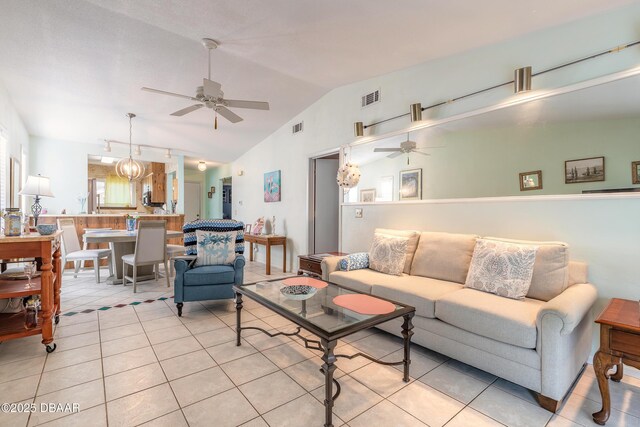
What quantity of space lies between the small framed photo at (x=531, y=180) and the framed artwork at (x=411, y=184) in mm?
1020

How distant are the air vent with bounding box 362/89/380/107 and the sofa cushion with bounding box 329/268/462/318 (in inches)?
86.6

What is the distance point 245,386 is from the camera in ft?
6.21

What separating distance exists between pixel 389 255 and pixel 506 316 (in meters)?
1.30

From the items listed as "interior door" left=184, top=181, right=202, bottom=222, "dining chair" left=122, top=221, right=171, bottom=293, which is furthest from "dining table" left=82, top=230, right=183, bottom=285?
"interior door" left=184, top=181, right=202, bottom=222

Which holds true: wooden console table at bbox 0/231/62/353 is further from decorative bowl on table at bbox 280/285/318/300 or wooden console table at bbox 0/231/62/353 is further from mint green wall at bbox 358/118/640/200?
mint green wall at bbox 358/118/640/200

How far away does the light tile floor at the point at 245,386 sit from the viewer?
1.61 metres

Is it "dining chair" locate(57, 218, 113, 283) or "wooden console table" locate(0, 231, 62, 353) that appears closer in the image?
"wooden console table" locate(0, 231, 62, 353)

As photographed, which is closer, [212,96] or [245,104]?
[212,96]

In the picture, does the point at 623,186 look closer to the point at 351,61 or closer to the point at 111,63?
the point at 351,61

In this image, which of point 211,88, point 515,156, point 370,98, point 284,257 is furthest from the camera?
point 284,257

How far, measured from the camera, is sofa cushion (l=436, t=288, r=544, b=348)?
1.78 m

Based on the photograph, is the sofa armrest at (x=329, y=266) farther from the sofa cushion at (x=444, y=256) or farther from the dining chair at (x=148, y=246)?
the dining chair at (x=148, y=246)

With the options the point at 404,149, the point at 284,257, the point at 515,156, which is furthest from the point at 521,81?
the point at 284,257

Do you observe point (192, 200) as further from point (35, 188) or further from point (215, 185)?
point (35, 188)
